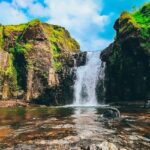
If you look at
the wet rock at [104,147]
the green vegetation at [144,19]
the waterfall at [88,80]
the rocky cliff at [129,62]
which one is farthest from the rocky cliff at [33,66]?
the wet rock at [104,147]

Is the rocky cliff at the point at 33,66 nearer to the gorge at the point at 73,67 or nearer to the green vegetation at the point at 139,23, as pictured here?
the gorge at the point at 73,67

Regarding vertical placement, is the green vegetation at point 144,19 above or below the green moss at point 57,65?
above

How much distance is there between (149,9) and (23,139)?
39853 mm

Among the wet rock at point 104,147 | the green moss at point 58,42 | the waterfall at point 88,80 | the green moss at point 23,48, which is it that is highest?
the green moss at point 58,42

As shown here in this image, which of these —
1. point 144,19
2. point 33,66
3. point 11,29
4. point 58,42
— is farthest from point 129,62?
point 11,29

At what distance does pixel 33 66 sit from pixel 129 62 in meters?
16.9

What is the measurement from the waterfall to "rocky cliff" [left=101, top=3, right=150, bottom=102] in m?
2.20

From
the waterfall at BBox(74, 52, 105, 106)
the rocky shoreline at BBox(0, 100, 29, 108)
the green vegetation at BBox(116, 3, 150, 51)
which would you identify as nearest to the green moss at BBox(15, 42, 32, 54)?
the waterfall at BBox(74, 52, 105, 106)

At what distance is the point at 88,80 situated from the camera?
48.6 metres

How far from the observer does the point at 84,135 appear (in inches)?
547

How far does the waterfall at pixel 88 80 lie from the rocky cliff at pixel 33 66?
151 centimetres

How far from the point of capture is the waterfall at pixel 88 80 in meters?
47.0

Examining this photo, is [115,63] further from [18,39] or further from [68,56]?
[18,39]

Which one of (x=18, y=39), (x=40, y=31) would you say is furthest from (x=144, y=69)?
(x=18, y=39)
